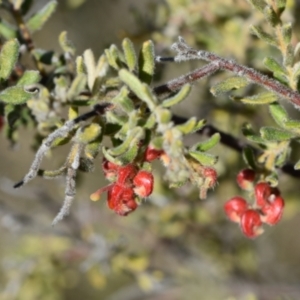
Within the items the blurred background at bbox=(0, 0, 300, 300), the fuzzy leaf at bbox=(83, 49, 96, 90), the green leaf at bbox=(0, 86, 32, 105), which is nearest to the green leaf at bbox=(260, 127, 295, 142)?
the fuzzy leaf at bbox=(83, 49, 96, 90)

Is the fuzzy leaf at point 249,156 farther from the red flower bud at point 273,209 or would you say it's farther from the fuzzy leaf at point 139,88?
the fuzzy leaf at point 139,88

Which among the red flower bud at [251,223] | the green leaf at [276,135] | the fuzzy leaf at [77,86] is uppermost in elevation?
the fuzzy leaf at [77,86]

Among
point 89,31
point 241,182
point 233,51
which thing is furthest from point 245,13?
point 89,31

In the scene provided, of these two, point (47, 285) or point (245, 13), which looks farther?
point (47, 285)

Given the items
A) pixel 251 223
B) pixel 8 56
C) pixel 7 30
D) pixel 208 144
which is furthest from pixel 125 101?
pixel 7 30

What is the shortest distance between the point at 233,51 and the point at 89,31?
2.79 meters

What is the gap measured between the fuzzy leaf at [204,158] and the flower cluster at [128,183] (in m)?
0.06

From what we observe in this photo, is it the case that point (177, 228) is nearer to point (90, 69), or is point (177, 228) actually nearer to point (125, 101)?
point (90, 69)

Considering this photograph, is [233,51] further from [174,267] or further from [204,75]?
[174,267]

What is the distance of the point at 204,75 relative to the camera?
93 centimetres

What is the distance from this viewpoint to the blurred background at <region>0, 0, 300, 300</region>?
1.90 meters

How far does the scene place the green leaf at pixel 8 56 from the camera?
103 centimetres

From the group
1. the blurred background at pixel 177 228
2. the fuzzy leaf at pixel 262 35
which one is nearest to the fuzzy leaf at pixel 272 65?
the fuzzy leaf at pixel 262 35

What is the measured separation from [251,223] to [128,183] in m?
0.31
